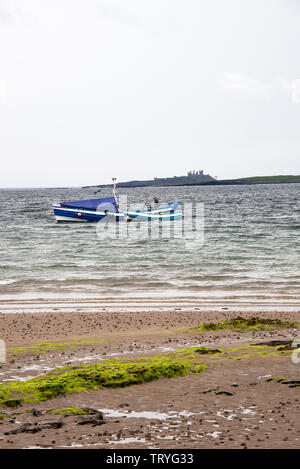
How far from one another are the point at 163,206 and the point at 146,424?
196ft

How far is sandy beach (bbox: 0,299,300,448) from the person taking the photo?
5.78 metres

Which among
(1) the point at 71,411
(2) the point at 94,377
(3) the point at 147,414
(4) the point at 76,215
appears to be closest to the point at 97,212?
(4) the point at 76,215

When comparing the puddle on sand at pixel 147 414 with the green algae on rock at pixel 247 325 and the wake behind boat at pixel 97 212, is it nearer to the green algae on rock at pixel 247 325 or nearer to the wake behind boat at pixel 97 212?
the green algae on rock at pixel 247 325

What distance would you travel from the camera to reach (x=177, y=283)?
21.1 meters

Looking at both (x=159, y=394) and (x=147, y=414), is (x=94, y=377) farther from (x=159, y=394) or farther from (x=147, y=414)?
(x=147, y=414)

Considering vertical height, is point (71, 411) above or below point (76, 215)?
below

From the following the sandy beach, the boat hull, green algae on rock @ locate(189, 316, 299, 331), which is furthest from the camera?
the boat hull

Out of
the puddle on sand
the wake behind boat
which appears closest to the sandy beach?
the puddle on sand

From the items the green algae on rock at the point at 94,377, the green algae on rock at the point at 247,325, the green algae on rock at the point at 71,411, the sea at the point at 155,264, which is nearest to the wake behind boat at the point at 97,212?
the sea at the point at 155,264

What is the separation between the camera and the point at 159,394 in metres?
7.56

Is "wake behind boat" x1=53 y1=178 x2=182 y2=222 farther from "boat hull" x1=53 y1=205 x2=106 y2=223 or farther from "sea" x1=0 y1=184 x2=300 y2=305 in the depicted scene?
Answer: "sea" x1=0 y1=184 x2=300 y2=305

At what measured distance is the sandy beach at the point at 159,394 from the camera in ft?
19.0

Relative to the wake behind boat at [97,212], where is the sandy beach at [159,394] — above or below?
below
